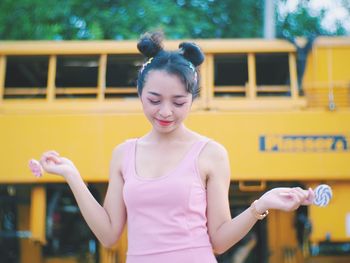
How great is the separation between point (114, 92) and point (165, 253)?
3376mm

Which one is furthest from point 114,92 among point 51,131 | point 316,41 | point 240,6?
point 240,6

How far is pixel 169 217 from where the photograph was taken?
128 cm

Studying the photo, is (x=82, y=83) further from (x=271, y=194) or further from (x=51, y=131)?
(x=271, y=194)

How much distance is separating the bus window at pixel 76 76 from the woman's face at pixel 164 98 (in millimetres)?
3259

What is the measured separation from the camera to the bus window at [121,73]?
4629 millimetres

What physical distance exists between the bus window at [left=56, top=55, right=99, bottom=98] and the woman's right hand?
10.2 ft

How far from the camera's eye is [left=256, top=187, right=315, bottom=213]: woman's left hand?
47.6 inches

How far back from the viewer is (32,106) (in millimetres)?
4480

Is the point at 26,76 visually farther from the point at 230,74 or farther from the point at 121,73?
the point at 230,74

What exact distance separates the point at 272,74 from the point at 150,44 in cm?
367

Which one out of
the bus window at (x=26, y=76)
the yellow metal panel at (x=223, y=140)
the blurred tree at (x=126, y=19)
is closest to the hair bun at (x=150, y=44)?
the yellow metal panel at (x=223, y=140)

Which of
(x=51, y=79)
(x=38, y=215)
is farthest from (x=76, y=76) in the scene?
(x=38, y=215)

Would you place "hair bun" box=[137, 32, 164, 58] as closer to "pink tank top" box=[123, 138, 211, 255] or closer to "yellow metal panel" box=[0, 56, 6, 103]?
"pink tank top" box=[123, 138, 211, 255]

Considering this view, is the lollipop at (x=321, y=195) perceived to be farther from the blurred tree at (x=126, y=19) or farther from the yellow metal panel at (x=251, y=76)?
the blurred tree at (x=126, y=19)
